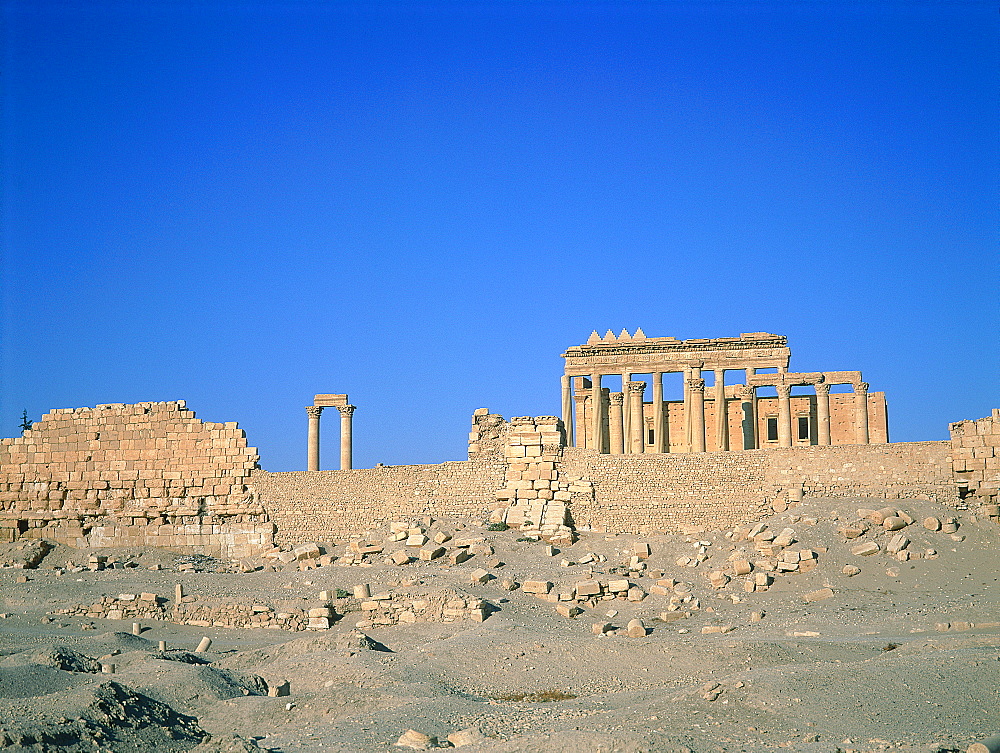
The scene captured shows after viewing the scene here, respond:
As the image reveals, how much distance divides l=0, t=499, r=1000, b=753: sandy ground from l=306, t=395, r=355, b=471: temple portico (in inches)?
249

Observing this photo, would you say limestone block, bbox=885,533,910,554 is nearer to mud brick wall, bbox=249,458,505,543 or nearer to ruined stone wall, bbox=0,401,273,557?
mud brick wall, bbox=249,458,505,543

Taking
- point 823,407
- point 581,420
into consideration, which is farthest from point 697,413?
point 581,420

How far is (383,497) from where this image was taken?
2619 cm

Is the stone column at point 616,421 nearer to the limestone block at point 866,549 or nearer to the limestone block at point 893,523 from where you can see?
the limestone block at point 893,523

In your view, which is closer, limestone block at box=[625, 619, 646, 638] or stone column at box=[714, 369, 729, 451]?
limestone block at box=[625, 619, 646, 638]

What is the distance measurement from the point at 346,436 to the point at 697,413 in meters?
12.6

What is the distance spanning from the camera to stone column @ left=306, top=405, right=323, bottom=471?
31028 mm

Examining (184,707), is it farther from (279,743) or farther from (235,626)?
(235,626)

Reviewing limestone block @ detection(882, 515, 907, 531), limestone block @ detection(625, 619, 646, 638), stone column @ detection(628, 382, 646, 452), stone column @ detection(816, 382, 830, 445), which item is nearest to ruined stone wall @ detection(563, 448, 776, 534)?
limestone block @ detection(882, 515, 907, 531)

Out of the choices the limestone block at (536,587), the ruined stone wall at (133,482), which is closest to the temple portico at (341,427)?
the ruined stone wall at (133,482)

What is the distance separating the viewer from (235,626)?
68.2 feet

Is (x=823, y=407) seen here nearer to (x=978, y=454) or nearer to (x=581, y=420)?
(x=581, y=420)

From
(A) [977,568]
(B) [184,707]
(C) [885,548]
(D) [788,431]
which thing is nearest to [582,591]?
(C) [885,548]

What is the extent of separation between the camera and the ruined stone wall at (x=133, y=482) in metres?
27.9
